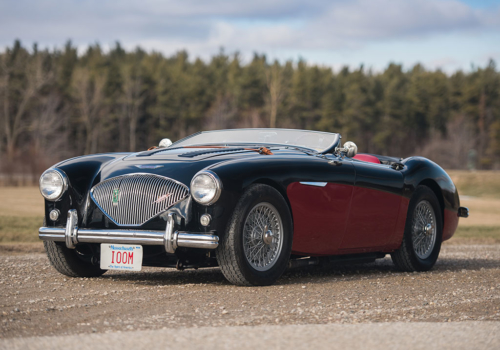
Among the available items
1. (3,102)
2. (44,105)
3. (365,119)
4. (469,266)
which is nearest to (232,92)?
(365,119)

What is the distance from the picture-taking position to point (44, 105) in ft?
242

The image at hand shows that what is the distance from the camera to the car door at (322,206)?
5.75 m

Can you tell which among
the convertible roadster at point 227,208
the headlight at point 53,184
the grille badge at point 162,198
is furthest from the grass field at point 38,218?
the grille badge at point 162,198

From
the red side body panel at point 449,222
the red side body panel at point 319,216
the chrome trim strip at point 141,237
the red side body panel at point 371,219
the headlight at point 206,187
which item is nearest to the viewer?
the chrome trim strip at point 141,237

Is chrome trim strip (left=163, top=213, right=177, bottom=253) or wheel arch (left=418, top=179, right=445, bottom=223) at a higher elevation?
wheel arch (left=418, top=179, right=445, bottom=223)

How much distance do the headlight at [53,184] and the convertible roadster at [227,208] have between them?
12mm

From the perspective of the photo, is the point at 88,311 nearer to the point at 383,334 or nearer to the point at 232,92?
the point at 383,334

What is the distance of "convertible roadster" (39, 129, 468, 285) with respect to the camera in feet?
17.0

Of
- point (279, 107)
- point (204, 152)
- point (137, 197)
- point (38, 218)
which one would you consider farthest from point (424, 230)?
point (279, 107)

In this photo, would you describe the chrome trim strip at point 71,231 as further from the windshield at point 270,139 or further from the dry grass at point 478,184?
the dry grass at point 478,184

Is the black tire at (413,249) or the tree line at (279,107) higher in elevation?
the tree line at (279,107)

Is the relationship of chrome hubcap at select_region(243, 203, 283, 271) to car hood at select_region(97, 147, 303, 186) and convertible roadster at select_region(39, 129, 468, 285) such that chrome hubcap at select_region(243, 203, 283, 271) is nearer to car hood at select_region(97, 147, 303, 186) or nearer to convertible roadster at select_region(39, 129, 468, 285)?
convertible roadster at select_region(39, 129, 468, 285)

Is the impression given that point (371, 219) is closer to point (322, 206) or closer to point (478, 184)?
point (322, 206)

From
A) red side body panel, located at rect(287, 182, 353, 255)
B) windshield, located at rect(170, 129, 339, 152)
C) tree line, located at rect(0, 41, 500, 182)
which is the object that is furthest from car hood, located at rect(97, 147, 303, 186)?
tree line, located at rect(0, 41, 500, 182)
